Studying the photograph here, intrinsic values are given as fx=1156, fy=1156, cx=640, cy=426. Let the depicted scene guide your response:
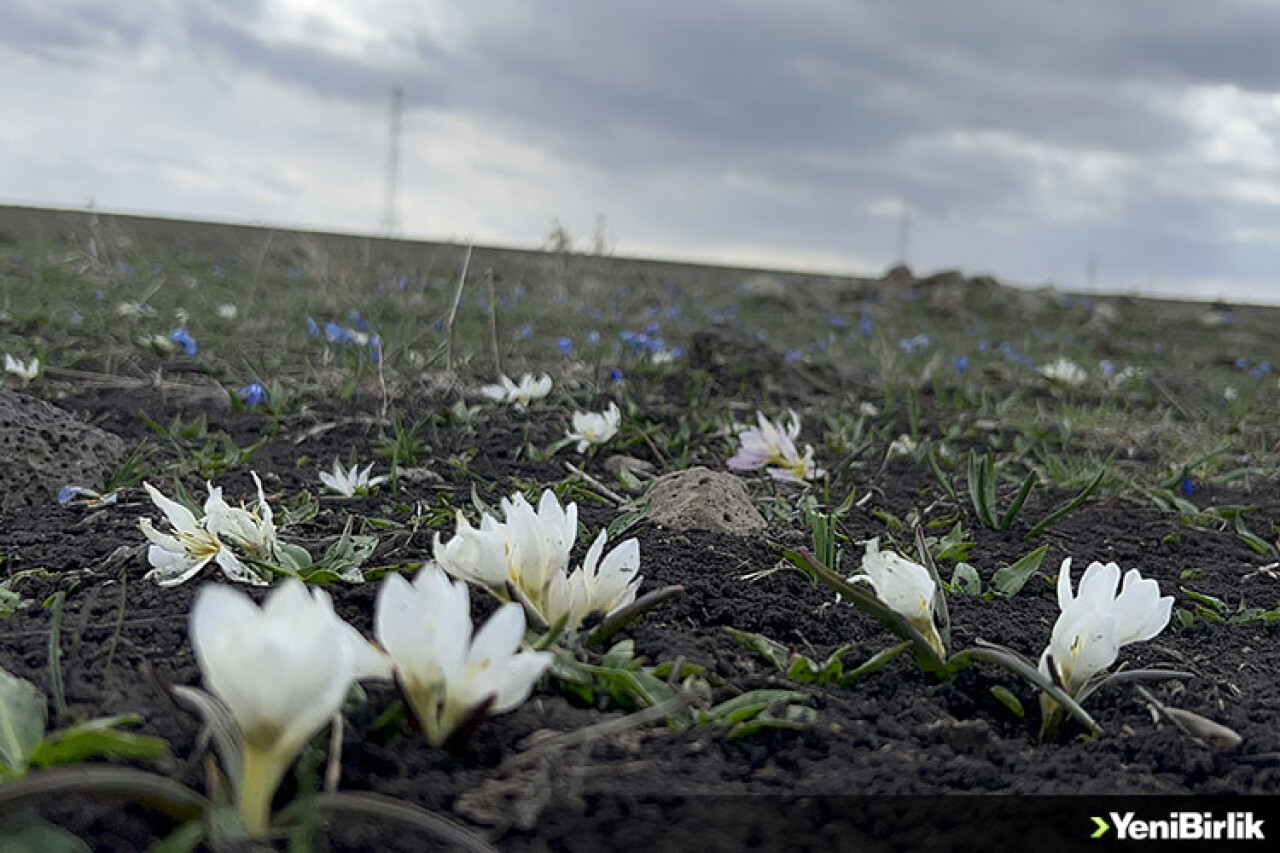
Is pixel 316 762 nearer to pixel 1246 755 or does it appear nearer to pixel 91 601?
pixel 91 601

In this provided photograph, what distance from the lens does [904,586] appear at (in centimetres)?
147

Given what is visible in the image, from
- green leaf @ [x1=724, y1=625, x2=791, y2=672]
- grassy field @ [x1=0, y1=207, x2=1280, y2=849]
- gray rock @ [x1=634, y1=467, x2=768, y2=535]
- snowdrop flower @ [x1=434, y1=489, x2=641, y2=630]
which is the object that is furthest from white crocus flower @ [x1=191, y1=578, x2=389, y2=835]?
gray rock @ [x1=634, y1=467, x2=768, y2=535]

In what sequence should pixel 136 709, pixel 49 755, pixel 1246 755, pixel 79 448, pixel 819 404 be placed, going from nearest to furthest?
1. pixel 49 755
2. pixel 136 709
3. pixel 1246 755
4. pixel 79 448
5. pixel 819 404

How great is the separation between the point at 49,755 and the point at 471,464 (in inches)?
74.6

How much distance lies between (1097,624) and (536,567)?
0.68 metres

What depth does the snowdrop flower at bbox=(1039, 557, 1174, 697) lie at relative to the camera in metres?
1.40

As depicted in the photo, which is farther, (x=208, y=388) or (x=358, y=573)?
(x=208, y=388)

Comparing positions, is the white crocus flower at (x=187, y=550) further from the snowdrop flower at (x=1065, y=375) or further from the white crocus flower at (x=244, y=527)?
the snowdrop flower at (x=1065, y=375)

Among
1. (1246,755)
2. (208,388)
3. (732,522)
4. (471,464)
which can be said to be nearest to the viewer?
(1246,755)

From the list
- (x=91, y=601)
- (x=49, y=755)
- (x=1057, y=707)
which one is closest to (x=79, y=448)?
(x=91, y=601)

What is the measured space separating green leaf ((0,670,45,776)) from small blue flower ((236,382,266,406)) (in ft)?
7.67

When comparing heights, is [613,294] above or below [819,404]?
above

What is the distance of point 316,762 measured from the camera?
1088mm

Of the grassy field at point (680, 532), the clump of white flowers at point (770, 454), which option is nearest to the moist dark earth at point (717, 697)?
the grassy field at point (680, 532)
